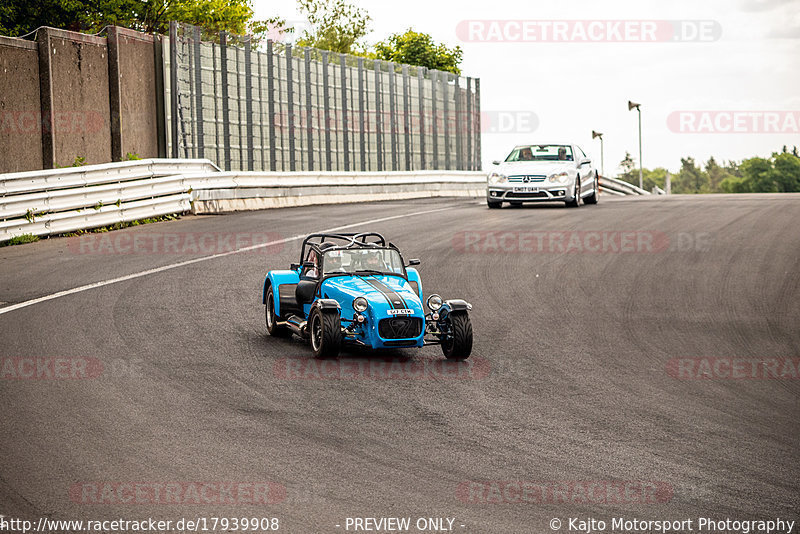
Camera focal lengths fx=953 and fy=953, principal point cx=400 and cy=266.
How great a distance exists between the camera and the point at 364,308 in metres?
8.84

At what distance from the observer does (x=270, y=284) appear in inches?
410

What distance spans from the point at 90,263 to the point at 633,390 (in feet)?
30.8

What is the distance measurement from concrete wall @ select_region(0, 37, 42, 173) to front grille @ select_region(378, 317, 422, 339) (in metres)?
13.8

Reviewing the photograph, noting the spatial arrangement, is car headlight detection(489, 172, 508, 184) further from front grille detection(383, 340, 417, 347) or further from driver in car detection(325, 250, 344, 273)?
front grille detection(383, 340, 417, 347)

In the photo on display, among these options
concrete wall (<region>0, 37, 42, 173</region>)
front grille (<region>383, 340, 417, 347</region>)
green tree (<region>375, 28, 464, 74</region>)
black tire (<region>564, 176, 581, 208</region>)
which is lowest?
front grille (<region>383, 340, 417, 347</region>)

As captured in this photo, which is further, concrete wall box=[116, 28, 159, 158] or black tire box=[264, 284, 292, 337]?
concrete wall box=[116, 28, 159, 158]

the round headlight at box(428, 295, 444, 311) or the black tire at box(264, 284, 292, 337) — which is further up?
the round headlight at box(428, 295, 444, 311)

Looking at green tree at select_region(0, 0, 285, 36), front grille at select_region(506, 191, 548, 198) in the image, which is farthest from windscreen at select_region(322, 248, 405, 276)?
green tree at select_region(0, 0, 285, 36)

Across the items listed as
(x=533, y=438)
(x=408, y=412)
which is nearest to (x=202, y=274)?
(x=408, y=412)

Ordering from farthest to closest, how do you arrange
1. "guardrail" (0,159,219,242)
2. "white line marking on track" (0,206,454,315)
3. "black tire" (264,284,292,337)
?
"guardrail" (0,159,219,242) < "white line marking on track" (0,206,454,315) < "black tire" (264,284,292,337)

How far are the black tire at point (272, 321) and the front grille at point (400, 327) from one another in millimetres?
1545

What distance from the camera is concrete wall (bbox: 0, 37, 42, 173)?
64.4ft

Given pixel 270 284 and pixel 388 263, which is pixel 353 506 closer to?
pixel 388 263

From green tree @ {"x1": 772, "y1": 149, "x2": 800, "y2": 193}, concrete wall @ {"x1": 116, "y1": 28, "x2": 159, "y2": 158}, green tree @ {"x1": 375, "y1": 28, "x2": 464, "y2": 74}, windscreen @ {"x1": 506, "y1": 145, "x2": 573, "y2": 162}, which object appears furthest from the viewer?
green tree @ {"x1": 772, "y1": 149, "x2": 800, "y2": 193}
